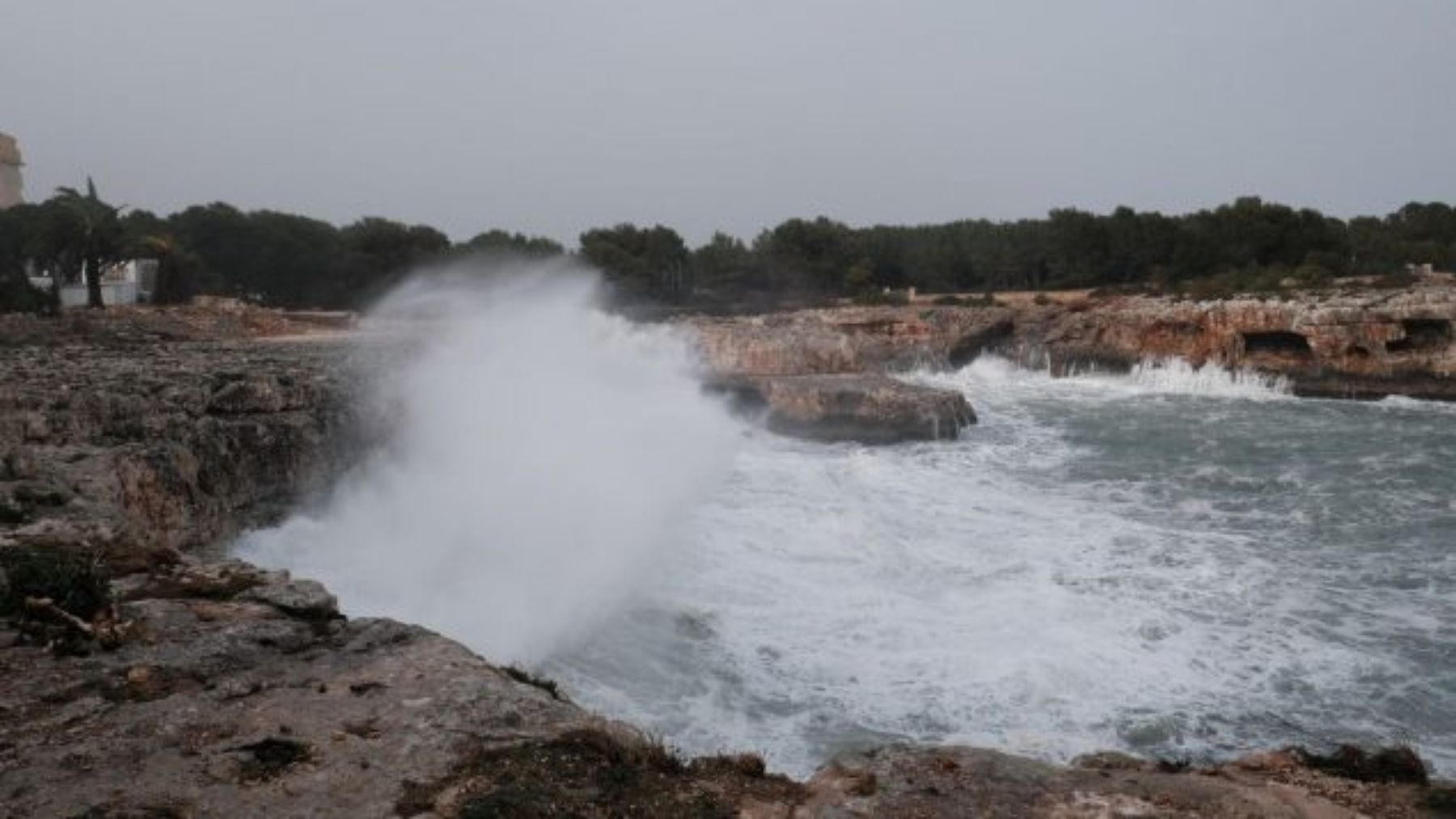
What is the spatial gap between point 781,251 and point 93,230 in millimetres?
35871

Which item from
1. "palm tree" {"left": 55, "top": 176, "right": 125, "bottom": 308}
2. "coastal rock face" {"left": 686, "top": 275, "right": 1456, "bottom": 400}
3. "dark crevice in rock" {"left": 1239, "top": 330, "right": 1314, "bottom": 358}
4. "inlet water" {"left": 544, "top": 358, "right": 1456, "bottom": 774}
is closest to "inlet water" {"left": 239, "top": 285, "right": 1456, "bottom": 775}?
"inlet water" {"left": 544, "top": 358, "right": 1456, "bottom": 774}

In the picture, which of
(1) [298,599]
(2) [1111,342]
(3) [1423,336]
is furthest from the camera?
(2) [1111,342]

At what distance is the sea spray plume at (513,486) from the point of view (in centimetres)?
1070

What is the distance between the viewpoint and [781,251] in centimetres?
5925

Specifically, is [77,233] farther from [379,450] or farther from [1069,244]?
[1069,244]

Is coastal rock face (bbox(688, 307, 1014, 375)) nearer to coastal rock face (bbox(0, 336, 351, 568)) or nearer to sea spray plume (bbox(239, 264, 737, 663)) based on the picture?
sea spray plume (bbox(239, 264, 737, 663))

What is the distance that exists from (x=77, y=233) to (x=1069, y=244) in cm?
4709

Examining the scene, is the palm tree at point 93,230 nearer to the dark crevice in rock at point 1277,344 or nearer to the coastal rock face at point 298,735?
the coastal rock face at point 298,735

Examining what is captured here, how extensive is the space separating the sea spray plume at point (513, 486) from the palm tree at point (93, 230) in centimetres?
1557

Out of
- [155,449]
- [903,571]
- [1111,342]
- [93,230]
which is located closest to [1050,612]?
[903,571]

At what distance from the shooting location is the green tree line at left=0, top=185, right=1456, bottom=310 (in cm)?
4031

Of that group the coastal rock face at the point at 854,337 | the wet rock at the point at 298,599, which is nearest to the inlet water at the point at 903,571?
the wet rock at the point at 298,599

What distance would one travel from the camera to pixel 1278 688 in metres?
8.71

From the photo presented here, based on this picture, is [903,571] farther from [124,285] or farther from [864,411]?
[124,285]
